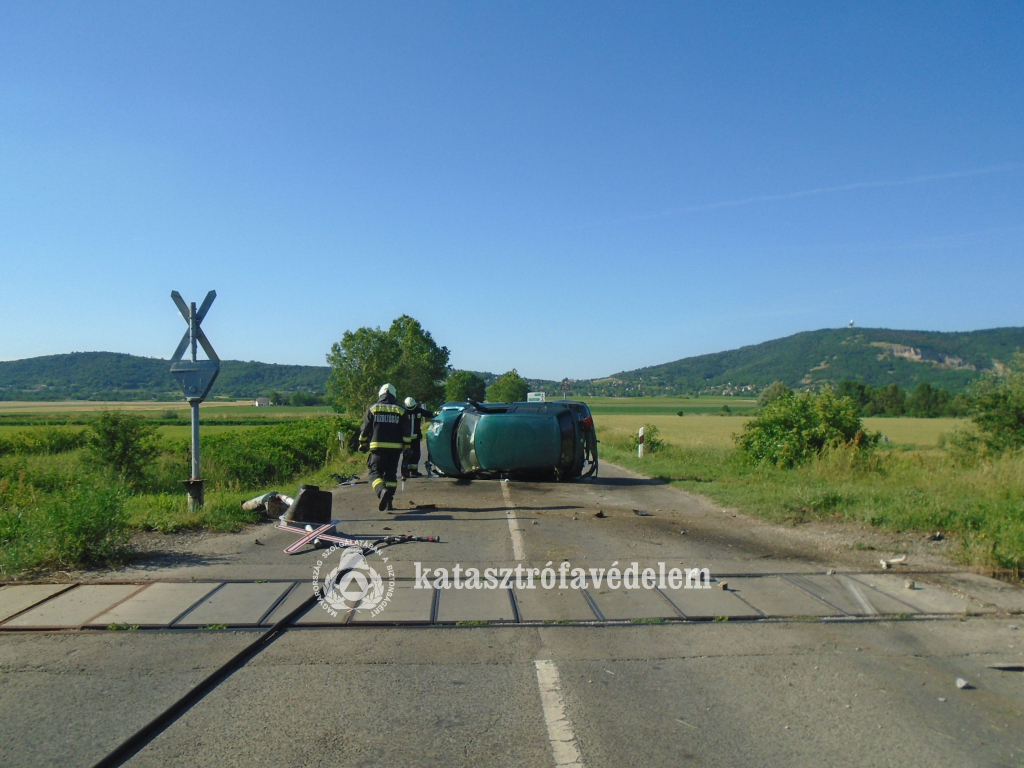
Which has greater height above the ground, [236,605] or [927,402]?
[927,402]

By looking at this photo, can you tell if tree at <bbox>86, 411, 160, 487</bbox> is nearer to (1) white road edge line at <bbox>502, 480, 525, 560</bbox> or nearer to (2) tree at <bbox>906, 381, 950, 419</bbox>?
(1) white road edge line at <bbox>502, 480, 525, 560</bbox>

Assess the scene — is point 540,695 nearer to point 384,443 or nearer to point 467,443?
point 384,443

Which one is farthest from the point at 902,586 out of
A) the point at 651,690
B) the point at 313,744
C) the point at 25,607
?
the point at 25,607

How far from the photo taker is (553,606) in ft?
18.5

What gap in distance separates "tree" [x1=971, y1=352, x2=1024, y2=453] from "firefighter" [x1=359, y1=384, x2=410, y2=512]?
17304mm

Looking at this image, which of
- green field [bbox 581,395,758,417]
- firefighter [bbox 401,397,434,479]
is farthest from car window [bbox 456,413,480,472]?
green field [bbox 581,395,758,417]

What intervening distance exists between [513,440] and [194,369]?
5861 millimetres

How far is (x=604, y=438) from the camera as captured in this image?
123 feet

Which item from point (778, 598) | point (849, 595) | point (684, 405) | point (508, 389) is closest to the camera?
point (778, 598)

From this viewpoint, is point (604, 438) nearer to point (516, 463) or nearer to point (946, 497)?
point (516, 463)

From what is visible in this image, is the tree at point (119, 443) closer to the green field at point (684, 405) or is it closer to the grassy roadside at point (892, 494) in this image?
the grassy roadside at point (892, 494)

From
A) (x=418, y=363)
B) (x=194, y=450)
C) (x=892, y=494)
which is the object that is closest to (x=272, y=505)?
(x=194, y=450)

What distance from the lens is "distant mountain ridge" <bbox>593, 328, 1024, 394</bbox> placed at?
10231 cm

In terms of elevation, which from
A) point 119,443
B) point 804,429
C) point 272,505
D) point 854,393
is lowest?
point 272,505
